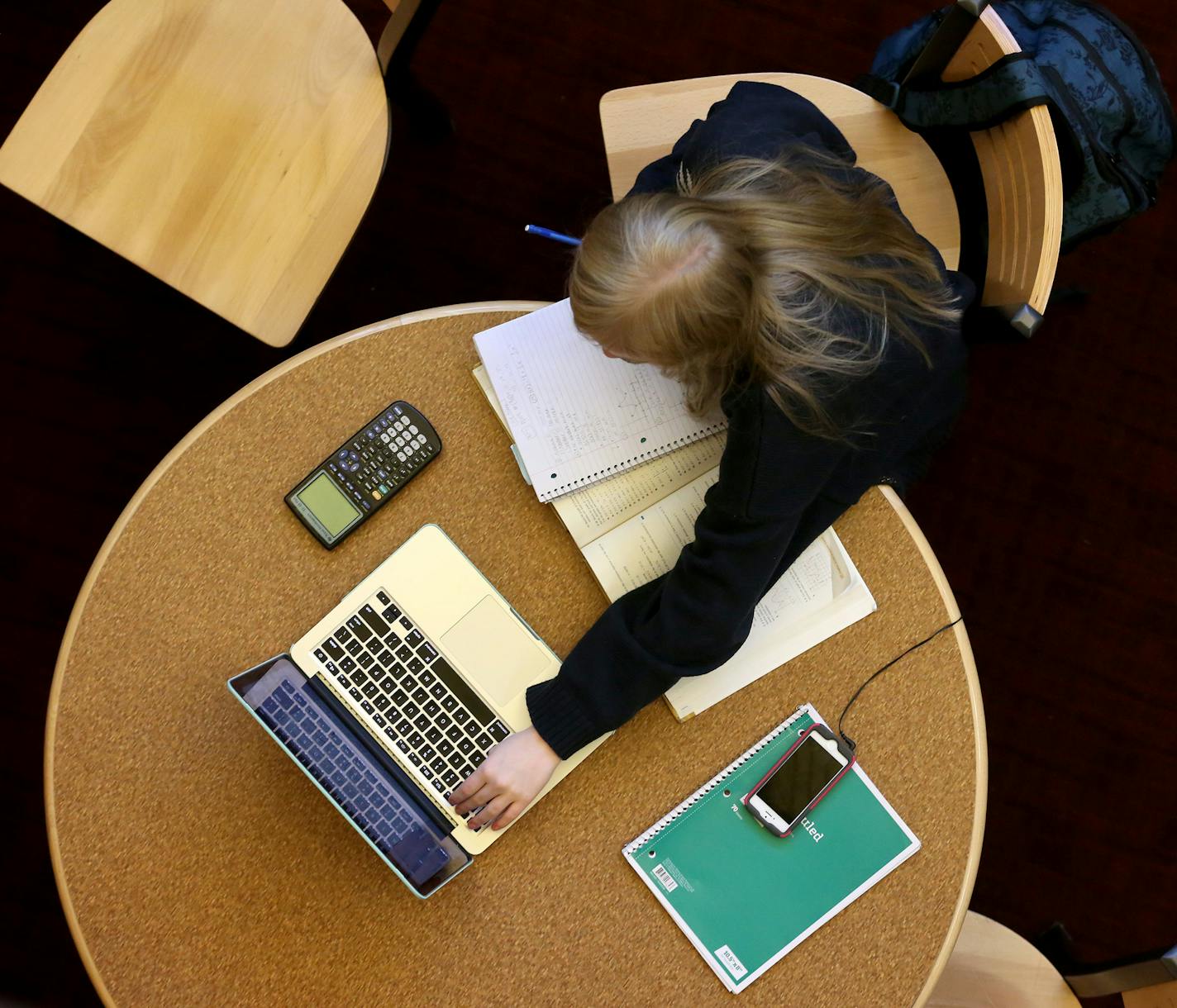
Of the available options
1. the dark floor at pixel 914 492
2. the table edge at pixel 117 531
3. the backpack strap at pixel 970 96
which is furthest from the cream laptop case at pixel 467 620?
the dark floor at pixel 914 492

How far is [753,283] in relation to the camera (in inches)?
33.6

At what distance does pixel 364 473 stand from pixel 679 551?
13.7 inches

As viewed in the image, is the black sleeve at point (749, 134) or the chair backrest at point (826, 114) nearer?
the black sleeve at point (749, 134)

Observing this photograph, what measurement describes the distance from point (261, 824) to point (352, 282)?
3.46 ft

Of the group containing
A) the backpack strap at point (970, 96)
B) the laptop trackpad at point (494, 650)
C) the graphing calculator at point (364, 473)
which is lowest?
the laptop trackpad at point (494, 650)

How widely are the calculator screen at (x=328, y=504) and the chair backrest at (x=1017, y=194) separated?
730 mm

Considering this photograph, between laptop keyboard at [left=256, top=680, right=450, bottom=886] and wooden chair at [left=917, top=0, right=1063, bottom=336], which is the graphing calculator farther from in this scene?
wooden chair at [left=917, top=0, right=1063, bottom=336]

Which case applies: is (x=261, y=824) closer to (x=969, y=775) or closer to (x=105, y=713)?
(x=105, y=713)

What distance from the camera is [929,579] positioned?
103 cm

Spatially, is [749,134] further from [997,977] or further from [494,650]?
[997,977]

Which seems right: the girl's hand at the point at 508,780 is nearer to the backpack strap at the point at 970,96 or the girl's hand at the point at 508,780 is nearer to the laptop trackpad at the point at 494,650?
the laptop trackpad at the point at 494,650

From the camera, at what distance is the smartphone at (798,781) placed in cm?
98

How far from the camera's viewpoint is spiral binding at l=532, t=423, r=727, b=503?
1.00 meters

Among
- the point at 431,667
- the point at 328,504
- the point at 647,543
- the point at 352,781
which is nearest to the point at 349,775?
the point at 352,781
